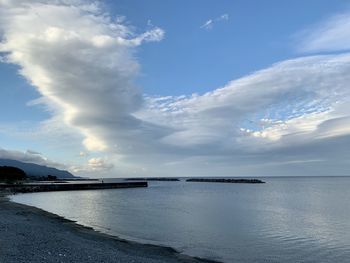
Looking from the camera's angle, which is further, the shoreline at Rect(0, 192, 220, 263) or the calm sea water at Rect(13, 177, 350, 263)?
the calm sea water at Rect(13, 177, 350, 263)

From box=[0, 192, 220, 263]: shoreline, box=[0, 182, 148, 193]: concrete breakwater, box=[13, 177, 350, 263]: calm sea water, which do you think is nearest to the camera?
box=[0, 192, 220, 263]: shoreline

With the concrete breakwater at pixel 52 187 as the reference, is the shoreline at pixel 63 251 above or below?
below

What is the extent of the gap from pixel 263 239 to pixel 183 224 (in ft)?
32.6

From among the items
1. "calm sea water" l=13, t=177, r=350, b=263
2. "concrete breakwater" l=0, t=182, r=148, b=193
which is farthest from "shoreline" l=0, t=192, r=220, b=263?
"concrete breakwater" l=0, t=182, r=148, b=193

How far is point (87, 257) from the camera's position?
16.9m

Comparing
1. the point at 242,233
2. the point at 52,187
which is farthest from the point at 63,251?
the point at 52,187

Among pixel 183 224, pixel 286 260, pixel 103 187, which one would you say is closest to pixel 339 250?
pixel 286 260

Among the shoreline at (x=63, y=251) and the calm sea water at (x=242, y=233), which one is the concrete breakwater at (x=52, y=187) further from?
the shoreline at (x=63, y=251)

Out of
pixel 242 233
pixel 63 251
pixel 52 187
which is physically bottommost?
pixel 242 233

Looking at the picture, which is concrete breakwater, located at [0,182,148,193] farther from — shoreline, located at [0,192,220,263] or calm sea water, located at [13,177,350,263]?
shoreline, located at [0,192,220,263]

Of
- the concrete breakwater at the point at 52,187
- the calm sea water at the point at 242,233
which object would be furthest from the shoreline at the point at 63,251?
the concrete breakwater at the point at 52,187

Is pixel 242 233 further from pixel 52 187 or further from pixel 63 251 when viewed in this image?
pixel 52 187

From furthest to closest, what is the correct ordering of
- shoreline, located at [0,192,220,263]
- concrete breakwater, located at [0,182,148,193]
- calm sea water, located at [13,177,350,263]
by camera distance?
concrete breakwater, located at [0,182,148,193] < calm sea water, located at [13,177,350,263] < shoreline, located at [0,192,220,263]

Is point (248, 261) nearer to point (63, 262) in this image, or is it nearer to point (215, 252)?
point (215, 252)
